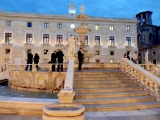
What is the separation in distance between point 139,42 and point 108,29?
724 inches

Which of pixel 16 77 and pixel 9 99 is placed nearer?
pixel 9 99

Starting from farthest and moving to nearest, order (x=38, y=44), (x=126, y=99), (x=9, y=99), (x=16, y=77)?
1. (x=38, y=44)
2. (x=16, y=77)
3. (x=126, y=99)
4. (x=9, y=99)

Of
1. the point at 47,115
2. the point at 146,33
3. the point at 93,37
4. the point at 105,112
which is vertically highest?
the point at 146,33

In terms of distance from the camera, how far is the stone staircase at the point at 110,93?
593 centimetres

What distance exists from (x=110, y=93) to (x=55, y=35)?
104 feet

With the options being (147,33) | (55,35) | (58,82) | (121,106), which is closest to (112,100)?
(121,106)

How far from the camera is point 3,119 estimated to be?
15.0 ft

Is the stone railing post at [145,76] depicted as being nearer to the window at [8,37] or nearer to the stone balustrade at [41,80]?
the stone balustrade at [41,80]

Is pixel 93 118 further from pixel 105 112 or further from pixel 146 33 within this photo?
pixel 146 33

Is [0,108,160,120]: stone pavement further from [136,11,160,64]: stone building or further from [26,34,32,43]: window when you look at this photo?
[136,11,160,64]: stone building

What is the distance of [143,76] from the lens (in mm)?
8273

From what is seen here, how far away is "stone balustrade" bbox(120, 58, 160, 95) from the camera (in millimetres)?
7018

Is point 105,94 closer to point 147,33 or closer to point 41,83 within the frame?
point 41,83

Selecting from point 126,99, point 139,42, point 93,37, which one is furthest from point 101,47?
point 126,99
